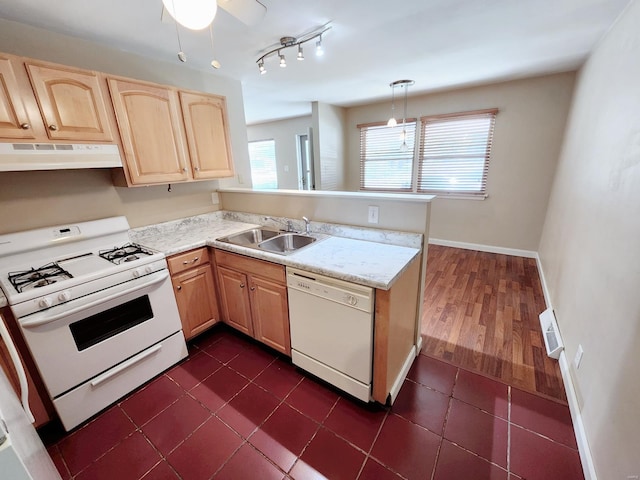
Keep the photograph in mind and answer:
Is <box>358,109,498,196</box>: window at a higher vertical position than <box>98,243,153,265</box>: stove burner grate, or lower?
higher

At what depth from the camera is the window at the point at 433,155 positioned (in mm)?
3875

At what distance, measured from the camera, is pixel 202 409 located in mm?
1689

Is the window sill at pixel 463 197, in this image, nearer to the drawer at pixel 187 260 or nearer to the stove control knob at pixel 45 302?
the drawer at pixel 187 260

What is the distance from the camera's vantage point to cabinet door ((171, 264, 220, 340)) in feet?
6.75

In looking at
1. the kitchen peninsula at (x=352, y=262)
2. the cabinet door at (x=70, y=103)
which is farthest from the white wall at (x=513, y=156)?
the cabinet door at (x=70, y=103)

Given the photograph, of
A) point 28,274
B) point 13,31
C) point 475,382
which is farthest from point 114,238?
point 475,382

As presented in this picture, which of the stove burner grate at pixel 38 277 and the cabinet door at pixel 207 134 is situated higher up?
the cabinet door at pixel 207 134

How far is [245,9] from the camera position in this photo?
132 centimetres

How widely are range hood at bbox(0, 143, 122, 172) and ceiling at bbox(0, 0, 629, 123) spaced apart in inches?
30.6

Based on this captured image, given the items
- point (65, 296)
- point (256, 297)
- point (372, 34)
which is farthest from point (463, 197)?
point (65, 296)

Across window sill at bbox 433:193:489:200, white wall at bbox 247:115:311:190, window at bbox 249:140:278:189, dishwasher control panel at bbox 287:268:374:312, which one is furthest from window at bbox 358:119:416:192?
dishwasher control panel at bbox 287:268:374:312

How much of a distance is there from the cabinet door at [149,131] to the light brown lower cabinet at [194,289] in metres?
0.66

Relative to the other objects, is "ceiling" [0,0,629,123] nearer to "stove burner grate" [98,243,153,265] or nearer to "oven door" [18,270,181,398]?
"stove burner grate" [98,243,153,265]

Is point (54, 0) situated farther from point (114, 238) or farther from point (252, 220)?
point (252, 220)
